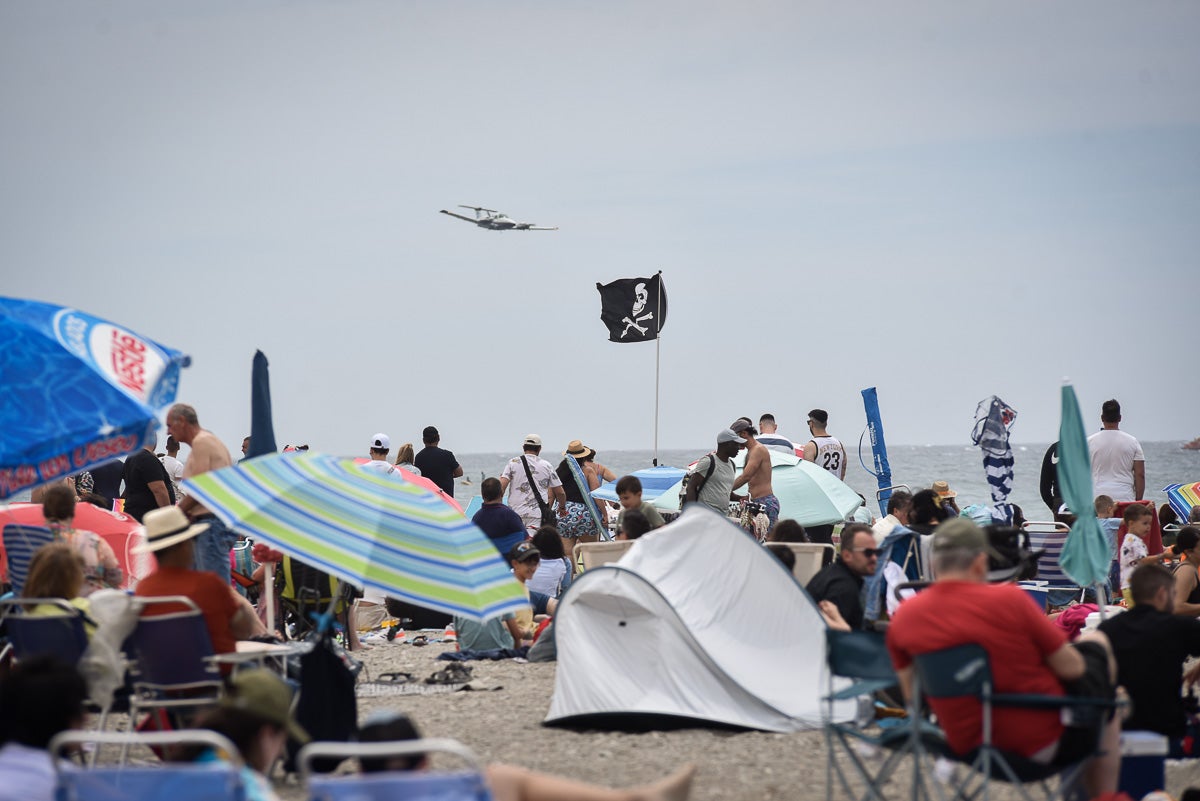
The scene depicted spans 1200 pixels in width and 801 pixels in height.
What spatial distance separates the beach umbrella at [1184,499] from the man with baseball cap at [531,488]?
6.87 metres

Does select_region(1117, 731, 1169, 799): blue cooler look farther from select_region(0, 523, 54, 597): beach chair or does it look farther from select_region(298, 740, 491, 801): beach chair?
select_region(0, 523, 54, 597): beach chair

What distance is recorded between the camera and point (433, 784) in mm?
3209

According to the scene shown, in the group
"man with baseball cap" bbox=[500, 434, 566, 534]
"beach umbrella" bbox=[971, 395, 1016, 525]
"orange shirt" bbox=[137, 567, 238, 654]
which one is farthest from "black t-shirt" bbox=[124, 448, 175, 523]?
"beach umbrella" bbox=[971, 395, 1016, 525]

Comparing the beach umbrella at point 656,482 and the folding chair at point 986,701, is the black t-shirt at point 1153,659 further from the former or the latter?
the beach umbrella at point 656,482

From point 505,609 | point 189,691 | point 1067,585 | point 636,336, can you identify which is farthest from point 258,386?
point 636,336

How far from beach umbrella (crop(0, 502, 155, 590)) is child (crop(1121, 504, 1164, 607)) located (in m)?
A: 6.71

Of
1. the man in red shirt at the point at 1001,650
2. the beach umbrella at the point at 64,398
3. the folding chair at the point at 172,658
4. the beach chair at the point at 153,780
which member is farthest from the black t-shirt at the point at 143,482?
the man in red shirt at the point at 1001,650

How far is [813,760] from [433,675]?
3190mm

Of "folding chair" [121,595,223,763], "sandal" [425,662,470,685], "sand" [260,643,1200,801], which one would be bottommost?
"sandal" [425,662,470,685]

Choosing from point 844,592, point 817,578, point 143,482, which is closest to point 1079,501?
point 844,592

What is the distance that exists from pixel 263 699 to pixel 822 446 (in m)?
10.9

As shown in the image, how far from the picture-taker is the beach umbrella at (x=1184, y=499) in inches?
578

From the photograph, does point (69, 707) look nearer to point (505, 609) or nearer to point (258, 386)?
point (505, 609)

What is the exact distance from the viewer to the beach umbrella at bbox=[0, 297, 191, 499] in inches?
224
